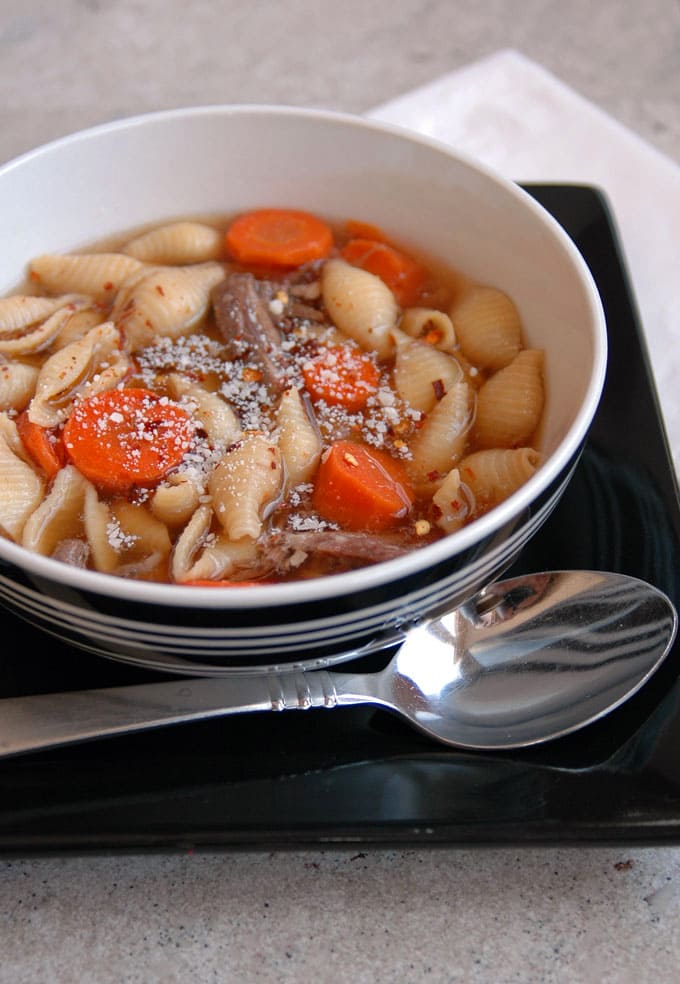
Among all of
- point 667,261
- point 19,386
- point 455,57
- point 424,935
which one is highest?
point 455,57

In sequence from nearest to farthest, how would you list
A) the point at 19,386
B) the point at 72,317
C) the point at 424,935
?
the point at 424,935
the point at 19,386
the point at 72,317

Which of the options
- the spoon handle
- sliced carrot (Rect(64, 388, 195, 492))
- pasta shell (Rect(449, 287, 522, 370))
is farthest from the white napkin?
the spoon handle

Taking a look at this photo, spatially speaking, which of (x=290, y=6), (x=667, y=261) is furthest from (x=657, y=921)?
(x=290, y=6)

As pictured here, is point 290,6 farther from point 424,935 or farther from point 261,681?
point 424,935

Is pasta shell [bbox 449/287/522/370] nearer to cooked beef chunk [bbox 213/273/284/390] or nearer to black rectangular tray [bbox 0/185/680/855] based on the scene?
cooked beef chunk [bbox 213/273/284/390]

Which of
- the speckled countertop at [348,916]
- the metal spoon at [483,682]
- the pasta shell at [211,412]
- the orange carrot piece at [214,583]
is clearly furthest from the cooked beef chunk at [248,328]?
the speckled countertop at [348,916]
